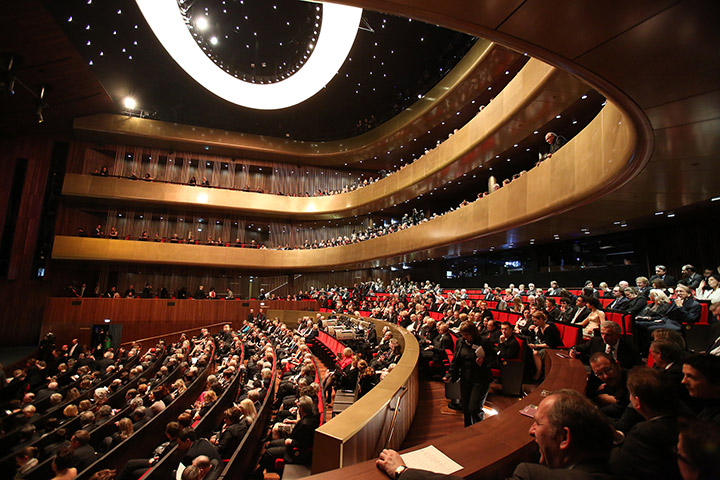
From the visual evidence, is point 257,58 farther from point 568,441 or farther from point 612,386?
point 568,441

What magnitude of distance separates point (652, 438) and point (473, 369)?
1.99m

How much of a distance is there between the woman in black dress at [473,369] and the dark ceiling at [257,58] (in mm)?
11170

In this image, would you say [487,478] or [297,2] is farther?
[297,2]

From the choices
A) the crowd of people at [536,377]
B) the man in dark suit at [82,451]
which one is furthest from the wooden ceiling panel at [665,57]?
the man in dark suit at [82,451]

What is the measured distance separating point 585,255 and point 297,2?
12210 mm

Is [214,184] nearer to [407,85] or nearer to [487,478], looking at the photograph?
[407,85]

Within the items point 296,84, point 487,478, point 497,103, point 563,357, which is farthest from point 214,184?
point 487,478

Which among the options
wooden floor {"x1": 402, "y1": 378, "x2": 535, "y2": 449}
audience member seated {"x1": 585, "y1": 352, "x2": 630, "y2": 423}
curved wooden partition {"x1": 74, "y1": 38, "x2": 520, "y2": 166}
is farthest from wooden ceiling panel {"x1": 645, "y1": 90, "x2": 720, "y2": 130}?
curved wooden partition {"x1": 74, "y1": 38, "x2": 520, "y2": 166}

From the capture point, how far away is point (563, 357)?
3.62 m

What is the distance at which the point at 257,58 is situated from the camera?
1565cm

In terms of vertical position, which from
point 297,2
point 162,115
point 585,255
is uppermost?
point 297,2

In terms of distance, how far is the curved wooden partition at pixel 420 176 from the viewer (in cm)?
784

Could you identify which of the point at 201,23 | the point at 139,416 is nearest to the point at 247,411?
the point at 139,416

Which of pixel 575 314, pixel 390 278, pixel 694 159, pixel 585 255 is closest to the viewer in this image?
pixel 694 159
